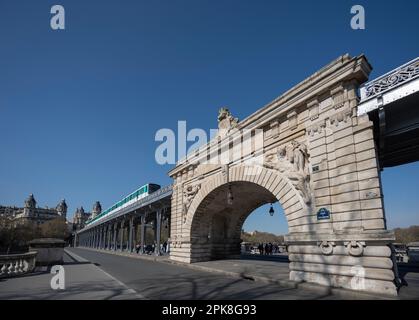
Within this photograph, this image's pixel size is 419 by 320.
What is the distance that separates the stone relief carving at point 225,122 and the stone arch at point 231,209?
107 inches

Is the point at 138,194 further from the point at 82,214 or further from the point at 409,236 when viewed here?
the point at 82,214

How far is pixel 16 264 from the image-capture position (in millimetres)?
12211

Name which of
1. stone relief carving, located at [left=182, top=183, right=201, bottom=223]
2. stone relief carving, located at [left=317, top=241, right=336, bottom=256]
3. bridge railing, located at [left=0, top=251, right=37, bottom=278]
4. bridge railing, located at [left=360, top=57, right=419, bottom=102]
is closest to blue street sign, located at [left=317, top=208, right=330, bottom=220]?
stone relief carving, located at [left=317, top=241, right=336, bottom=256]

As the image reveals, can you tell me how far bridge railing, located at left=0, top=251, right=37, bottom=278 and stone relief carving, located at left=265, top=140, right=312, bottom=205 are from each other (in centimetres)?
1186

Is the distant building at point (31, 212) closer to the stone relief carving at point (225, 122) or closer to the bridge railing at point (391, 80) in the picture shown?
the stone relief carving at point (225, 122)

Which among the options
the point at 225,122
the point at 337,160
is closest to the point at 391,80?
the point at 337,160

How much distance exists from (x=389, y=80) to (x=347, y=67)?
1434 millimetres

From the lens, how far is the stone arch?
11.7 m

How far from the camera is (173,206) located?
23000 millimetres

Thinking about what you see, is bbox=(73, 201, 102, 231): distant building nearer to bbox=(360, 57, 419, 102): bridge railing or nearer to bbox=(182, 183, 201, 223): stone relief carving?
bbox=(182, 183, 201, 223): stone relief carving

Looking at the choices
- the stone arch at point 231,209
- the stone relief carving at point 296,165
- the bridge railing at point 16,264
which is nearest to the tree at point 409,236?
the stone arch at point 231,209

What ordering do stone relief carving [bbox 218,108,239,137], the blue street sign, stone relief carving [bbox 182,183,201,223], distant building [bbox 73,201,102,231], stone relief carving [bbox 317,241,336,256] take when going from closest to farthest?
stone relief carving [bbox 317,241,336,256] < the blue street sign < stone relief carving [bbox 218,108,239,137] < stone relief carving [bbox 182,183,201,223] < distant building [bbox 73,201,102,231]
